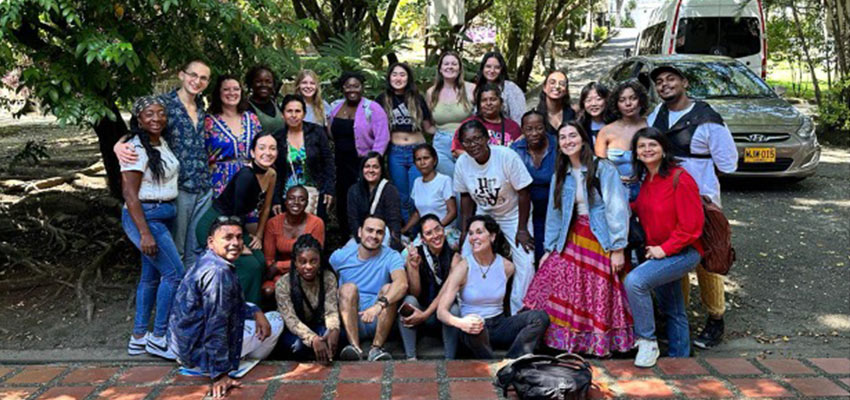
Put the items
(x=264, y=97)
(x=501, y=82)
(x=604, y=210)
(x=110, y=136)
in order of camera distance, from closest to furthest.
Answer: (x=604, y=210), (x=264, y=97), (x=501, y=82), (x=110, y=136)

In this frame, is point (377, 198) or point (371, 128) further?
point (371, 128)

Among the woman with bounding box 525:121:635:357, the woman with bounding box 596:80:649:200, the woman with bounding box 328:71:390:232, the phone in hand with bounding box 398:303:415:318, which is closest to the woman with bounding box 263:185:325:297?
the woman with bounding box 328:71:390:232

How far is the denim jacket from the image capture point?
4.61m

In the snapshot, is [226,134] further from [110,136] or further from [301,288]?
[110,136]

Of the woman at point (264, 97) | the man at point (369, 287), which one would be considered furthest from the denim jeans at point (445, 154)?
the woman at point (264, 97)

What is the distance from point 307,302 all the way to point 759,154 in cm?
617

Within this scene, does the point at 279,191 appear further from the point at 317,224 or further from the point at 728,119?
the point at 728,119

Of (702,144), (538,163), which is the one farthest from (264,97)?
(702,144)

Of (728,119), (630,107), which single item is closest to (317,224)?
(630,107)

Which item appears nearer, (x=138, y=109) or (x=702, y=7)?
(x=138, y=109)

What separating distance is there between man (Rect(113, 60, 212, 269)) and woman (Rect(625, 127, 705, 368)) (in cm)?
286

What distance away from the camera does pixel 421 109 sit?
19.4 ft

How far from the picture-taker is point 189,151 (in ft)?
16.2

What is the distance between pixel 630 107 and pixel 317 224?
234 cm
